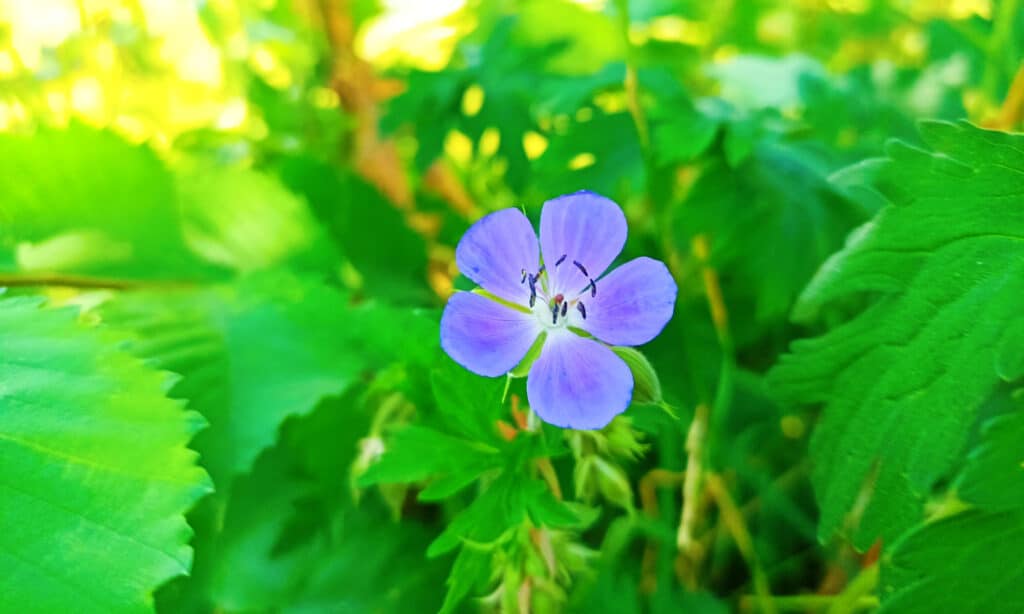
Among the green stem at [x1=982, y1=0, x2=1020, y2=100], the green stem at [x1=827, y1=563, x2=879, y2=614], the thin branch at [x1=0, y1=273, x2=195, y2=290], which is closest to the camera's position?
the green stem at [x1=827, y1=563, x2=879, y2=614]

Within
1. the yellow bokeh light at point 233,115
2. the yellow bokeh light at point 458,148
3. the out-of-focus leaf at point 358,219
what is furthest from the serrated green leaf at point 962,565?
the yellow bokeh light at point 233,115

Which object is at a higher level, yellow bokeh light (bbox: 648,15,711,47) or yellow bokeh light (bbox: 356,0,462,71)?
yellow bokeh light (bbox: 356,0,462,71)

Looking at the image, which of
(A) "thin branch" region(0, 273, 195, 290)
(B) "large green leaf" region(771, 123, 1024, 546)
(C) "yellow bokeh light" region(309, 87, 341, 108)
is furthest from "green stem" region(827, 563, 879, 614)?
(C) "yellow bokeh light" region(309, 87, 341, 108)

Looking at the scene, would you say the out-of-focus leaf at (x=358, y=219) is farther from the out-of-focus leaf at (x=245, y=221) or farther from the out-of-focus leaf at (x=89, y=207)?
the out-of-focus leaf at (x=89, y=207)

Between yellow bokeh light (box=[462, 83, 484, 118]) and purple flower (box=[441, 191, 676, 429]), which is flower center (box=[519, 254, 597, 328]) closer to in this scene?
purple flower (box=[441, 191, 676, 429])

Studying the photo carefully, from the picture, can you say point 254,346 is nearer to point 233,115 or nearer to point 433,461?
point 433,461

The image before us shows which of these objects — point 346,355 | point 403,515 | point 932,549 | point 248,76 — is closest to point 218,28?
point 248,76

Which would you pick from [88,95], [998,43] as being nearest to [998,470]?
[998,43]

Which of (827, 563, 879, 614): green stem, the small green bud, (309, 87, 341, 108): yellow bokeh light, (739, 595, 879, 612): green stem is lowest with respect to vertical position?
(739, 595, 879, 612): green stem
